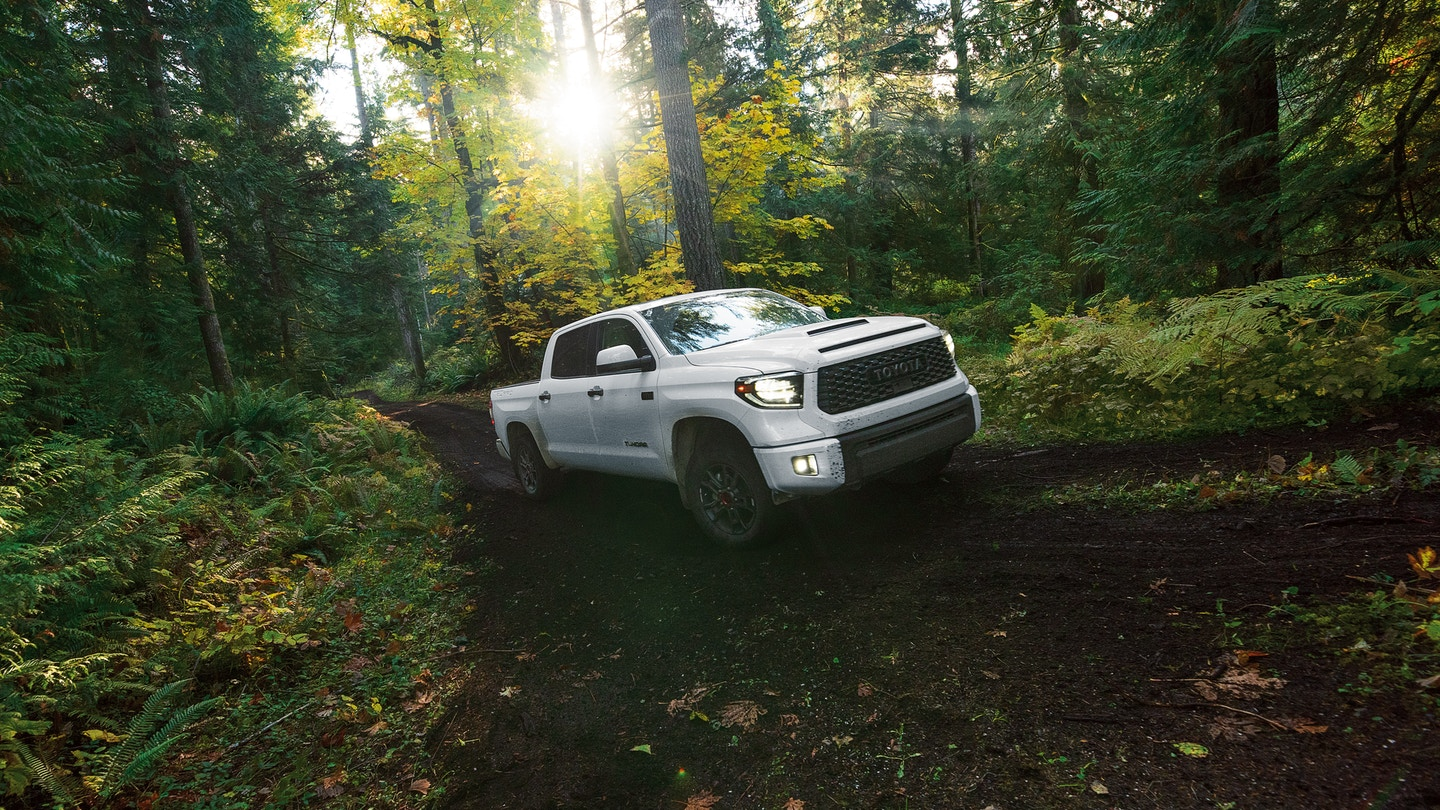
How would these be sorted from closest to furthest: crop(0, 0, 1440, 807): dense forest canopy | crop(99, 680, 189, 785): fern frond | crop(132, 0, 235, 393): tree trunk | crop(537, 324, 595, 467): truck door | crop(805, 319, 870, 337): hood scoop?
crop(99, 680, 189, 785): fern frond → crop(0, 0, 1440, 807): dense forest canopy → crop(805, 319, 870, 337): hood scoop → crop(537, 324, 595, 467): truck door → crop(132, 0, 235, 393): tree trunk

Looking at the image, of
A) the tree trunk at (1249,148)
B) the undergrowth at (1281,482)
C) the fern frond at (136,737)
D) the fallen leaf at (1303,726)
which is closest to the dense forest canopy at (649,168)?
the tree trunk at (1249,148)

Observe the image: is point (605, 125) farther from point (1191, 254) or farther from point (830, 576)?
point (830, 576)

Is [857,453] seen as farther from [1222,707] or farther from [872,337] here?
[1222,707]

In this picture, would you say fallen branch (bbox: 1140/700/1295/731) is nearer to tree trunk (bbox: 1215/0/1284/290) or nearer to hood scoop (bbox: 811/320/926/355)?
hood scoop (bbox: 811/320/926/355)

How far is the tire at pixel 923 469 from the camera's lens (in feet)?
17.5

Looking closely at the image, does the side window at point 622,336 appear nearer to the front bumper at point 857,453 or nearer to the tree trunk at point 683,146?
the front bumper at point 857,453

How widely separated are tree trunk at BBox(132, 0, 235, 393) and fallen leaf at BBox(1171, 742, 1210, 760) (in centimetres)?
1461

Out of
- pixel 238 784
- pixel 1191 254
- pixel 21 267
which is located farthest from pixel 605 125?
pixel 238 784

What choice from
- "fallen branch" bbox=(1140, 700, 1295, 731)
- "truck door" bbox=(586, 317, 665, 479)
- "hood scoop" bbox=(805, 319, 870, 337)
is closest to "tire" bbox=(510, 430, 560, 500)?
"truck door" bbox=(586, 317, 665, 479)

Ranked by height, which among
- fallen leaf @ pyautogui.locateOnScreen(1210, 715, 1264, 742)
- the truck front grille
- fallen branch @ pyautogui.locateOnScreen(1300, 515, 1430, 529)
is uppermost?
the truck front grille

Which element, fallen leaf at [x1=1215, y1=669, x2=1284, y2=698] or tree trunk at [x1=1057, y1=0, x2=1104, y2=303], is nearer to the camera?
fallen leaf at [x1=1215, y1=669, x2=1284, y2=698]

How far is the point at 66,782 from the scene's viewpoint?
9.67ft

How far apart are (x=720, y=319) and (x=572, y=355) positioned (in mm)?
1815

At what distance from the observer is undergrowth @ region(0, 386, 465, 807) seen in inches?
124
